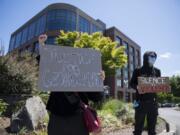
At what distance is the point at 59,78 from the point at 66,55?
352 mm

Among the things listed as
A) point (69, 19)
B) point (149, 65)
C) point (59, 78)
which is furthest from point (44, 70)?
point (69, 19)

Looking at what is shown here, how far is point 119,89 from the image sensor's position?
5634 centimetres

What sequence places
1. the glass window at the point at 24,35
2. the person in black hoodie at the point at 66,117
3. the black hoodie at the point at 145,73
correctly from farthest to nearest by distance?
the glass window at the point at 24,35, the black hoodie at the point at 145,73, the person in black hoodie at the point at 66,117

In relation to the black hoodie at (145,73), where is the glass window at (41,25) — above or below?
above

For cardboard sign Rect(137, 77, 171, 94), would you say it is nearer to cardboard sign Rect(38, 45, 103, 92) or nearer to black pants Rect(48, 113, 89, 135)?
cardboard sign Rect(38, 45, 103, 92)

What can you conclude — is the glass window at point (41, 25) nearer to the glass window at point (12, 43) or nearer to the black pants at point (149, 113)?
the glass window at point (12, 43)

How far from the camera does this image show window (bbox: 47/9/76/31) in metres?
44.4

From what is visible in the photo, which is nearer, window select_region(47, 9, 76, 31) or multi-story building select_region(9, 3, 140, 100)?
window select_region(47, 9, 76, 31)

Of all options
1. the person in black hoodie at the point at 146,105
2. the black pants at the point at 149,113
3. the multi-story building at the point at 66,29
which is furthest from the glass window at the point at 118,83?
the black pants at the point at 149,113

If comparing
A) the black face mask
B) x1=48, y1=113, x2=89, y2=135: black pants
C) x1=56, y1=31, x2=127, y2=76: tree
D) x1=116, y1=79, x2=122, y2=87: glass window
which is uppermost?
x1=56, y1=31, x2=127, y2=76: tree

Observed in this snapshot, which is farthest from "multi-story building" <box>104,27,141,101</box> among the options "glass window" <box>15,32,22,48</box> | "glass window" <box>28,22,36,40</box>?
"glass window" <box>15,32,22,48</box>

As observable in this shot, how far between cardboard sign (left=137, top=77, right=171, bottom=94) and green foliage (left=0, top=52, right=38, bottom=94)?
628 cm

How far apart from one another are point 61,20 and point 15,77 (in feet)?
119

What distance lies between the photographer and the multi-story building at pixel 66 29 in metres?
45.0
